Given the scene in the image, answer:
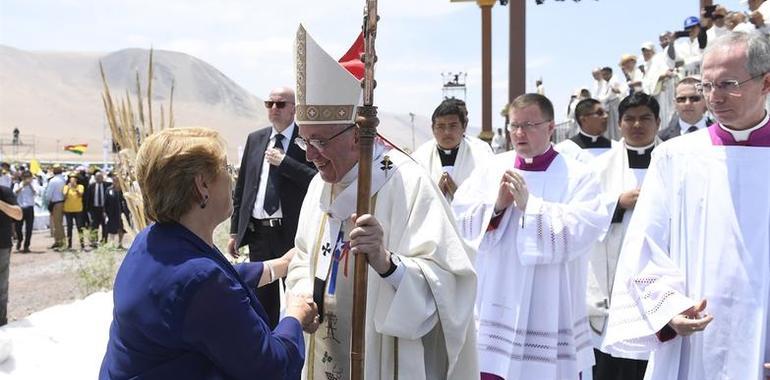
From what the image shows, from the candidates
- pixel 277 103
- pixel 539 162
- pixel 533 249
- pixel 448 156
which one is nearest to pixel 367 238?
pixel 533 249

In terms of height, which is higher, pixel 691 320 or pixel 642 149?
pixel 642 149

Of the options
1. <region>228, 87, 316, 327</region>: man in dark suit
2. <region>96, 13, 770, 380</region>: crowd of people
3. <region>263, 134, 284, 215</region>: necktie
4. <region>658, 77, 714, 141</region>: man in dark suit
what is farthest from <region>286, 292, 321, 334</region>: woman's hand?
<region>658, 77, 714, 141</region>: man in dark suit

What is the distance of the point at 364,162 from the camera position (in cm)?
248

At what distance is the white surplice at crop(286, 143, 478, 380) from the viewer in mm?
2643

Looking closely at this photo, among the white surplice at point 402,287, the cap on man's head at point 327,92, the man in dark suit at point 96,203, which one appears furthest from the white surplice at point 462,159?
the man in dark suit at point 96,203

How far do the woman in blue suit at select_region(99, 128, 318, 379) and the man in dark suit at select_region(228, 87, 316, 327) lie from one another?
113 inches

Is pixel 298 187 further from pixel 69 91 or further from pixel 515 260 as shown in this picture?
pixel 69 91

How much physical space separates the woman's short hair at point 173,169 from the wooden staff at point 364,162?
484 millimetres

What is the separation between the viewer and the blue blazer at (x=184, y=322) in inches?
80.6

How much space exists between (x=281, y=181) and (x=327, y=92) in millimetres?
2575

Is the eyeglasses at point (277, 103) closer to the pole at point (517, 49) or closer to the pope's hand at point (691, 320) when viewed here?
the pope's hand at point (691, 320)

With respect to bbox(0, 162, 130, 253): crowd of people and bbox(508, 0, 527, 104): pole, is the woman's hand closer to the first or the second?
bbox(508, 0, 527, 104): pole

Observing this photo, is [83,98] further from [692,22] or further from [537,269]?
[537,269]

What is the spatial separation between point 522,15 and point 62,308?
40.9ft
